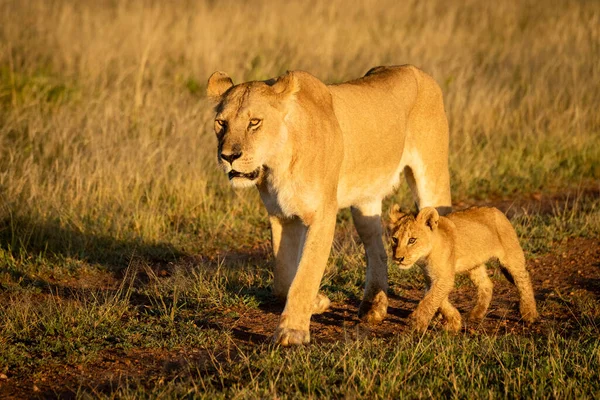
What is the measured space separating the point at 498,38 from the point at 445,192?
8.41 m

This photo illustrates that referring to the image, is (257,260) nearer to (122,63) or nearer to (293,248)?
(293,248)

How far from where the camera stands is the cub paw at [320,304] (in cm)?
561

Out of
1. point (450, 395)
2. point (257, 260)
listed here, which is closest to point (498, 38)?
point (257, 260)

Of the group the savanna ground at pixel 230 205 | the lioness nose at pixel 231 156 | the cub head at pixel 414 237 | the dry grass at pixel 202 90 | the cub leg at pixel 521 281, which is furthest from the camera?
the dry grass at pixel 202 90

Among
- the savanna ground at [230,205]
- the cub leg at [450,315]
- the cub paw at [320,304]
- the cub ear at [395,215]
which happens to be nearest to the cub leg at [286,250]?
the cub paw at [320,304]

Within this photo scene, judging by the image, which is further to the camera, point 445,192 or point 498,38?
point 498,38

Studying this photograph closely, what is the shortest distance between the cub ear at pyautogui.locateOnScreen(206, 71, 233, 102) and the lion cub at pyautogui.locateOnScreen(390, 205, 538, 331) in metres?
1.22

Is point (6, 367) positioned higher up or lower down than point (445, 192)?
lower down

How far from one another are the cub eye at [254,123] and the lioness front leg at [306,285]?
24.3 inches

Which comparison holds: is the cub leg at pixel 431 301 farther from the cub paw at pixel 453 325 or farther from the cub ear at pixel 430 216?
the cub ear at pixel 430 216

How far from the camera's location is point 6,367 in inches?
187

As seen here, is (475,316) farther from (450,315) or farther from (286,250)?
(286,250)

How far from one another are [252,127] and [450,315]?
65.6 inches

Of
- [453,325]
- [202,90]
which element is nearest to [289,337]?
[453,325]
